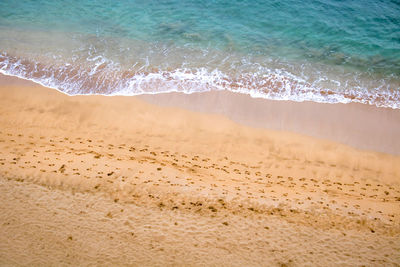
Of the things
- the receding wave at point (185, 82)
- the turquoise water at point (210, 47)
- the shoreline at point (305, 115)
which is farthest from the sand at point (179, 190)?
the turquoise water at point (210, 47)

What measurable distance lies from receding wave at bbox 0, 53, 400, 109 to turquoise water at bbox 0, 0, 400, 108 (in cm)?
4

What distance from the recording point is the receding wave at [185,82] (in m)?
11.8

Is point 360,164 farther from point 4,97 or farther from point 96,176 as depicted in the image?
point 4,97

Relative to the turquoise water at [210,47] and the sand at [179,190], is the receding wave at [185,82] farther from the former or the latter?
the sand at [179,190]

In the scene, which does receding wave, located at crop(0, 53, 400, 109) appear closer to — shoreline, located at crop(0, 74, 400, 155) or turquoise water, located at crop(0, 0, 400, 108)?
turquoise water, located at crop(0, 0, 400, 108)

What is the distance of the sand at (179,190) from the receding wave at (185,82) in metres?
1.00

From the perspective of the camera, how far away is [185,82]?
12.1 metres

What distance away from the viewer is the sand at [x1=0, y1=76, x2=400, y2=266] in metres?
6.80

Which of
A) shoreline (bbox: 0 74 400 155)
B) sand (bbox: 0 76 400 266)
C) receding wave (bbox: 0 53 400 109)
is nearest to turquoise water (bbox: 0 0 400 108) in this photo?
receding wave (bbox: 0 53 400 109)

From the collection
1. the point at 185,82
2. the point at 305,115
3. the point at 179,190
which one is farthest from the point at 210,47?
the point at 179,190

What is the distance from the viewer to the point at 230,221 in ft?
24.3

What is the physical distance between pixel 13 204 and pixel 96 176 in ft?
6.63

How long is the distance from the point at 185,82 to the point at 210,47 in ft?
9.48

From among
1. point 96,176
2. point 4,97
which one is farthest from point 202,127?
point 4,97
